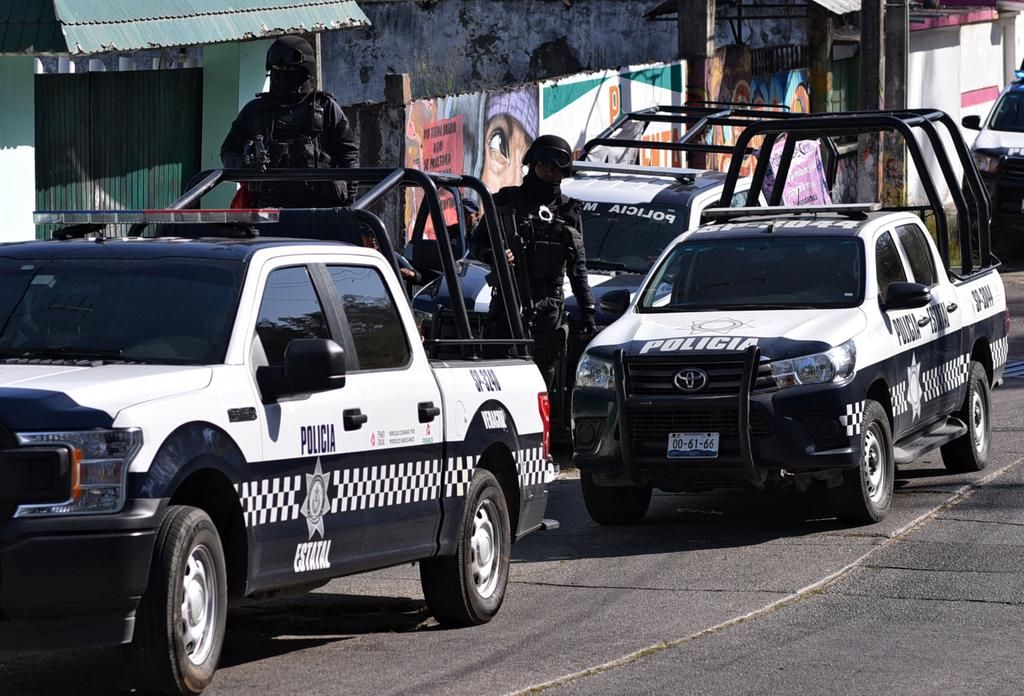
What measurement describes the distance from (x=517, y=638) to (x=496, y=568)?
0.66 m

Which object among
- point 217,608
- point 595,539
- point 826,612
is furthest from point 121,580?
point 595,539

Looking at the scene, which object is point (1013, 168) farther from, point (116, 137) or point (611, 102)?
point (116, 137)

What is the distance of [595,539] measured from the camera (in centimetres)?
1069

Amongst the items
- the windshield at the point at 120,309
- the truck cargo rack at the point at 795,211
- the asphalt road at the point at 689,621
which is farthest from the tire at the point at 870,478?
the windshield at the point at 120,309

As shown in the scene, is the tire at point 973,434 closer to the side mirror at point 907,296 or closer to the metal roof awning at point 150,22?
the side mirror at point 907,296

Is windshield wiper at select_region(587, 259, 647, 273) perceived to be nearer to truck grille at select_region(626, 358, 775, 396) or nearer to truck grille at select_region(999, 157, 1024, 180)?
truck grille at select_region(626, 358, 775, 396)

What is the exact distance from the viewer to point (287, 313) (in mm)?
7340

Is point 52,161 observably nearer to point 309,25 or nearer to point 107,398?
point 309,25

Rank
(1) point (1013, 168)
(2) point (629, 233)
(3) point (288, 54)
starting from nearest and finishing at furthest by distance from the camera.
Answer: (3) point (288, 54)
(2) point (629, 233)
(1) point (1013, 168)

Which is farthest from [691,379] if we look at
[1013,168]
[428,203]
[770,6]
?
[770,6]

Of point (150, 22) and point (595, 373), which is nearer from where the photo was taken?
point (595, 373)

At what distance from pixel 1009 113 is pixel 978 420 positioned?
1439 centimetres

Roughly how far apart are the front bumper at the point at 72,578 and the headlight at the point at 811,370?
4997 millimetres

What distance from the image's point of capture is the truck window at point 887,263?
11.6 m
